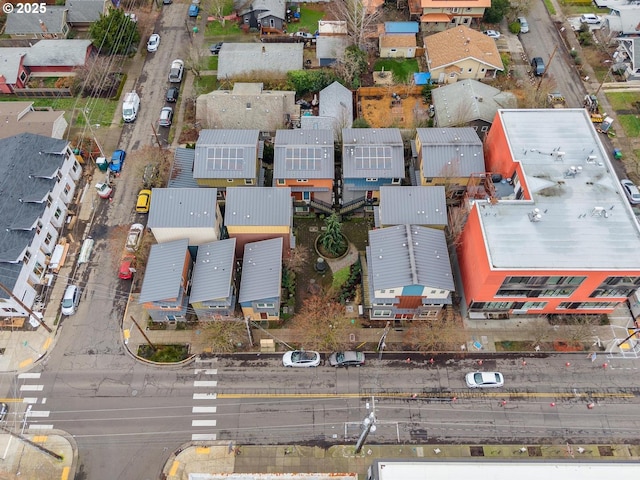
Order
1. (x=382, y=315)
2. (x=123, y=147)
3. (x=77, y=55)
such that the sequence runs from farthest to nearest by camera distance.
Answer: (x=77, y=55) < (x=123, y=147) < (x=382, y=315)

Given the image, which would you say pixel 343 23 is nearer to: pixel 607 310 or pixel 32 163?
pixel 32 163

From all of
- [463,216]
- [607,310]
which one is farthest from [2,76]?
[607,310]

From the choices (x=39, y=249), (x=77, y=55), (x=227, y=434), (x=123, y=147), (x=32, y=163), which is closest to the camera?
(x=227, y=434)

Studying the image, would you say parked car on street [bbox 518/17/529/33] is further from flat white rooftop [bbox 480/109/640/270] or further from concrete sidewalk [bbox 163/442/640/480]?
concrete sidewalk [bbox 163/442/640/480]

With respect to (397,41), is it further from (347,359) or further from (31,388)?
(31,388)

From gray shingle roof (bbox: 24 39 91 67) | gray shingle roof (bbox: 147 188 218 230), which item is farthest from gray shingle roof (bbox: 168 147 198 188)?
gray shingle roof (bbox: 24 39 91 67)

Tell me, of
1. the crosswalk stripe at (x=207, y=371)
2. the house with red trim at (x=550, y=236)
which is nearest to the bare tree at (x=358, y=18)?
the house with red trim at (x=550, y=236)

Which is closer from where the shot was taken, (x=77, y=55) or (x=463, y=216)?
(x=463, y=216)
